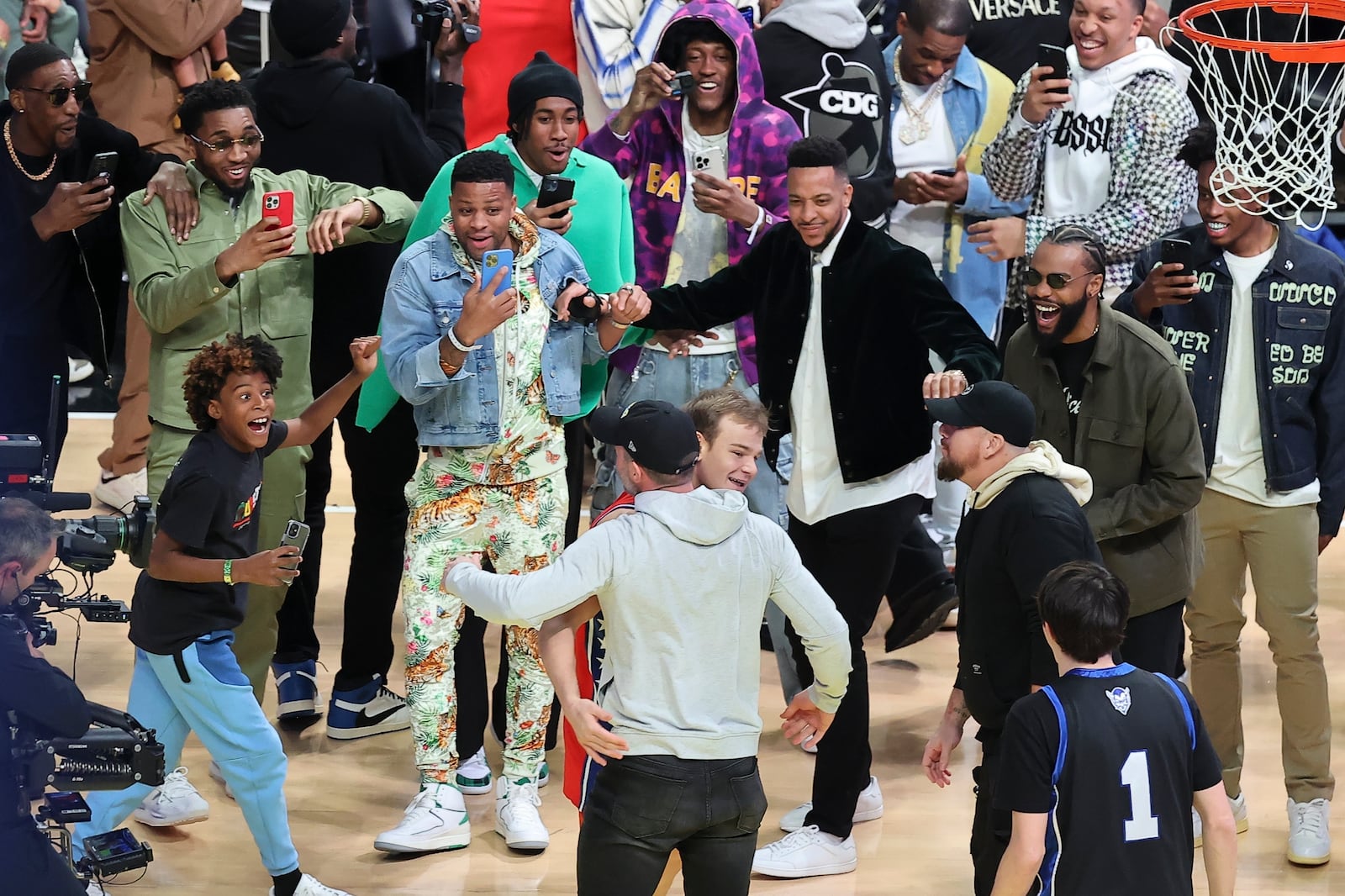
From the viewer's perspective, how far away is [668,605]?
3.66 meters

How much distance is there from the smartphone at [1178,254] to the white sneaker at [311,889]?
3.04 meters

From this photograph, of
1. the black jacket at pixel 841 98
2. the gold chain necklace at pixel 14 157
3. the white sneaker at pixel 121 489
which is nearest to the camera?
the gold chain necklace at pixel 14 157

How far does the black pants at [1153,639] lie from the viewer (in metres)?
4.86

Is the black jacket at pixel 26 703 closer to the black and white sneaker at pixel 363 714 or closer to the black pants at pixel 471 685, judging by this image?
the black pants at pixel 471 685

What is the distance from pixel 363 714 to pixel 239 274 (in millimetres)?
1602

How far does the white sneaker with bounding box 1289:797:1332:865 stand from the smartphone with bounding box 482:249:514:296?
2818 mm

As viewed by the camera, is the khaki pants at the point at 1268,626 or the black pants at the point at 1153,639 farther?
the khaki pants at the point at 1268,626

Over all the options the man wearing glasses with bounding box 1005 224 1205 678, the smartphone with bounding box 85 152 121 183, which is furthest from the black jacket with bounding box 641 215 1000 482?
the smartphone with bounding box 85 152 121 183

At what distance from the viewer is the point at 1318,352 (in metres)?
5.12

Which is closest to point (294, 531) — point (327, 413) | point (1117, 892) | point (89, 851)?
point (327, 413)

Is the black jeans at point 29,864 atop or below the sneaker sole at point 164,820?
atop

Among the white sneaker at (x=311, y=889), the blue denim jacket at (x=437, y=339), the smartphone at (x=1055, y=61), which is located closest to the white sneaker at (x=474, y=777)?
the white sneaker at (x=311, y=889)

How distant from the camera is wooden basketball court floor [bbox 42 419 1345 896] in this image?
493 cm

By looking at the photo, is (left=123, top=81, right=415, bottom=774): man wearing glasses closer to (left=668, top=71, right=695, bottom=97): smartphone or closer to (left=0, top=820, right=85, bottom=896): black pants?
(left=668, top=71, right=695, bottom=97): smartphone
